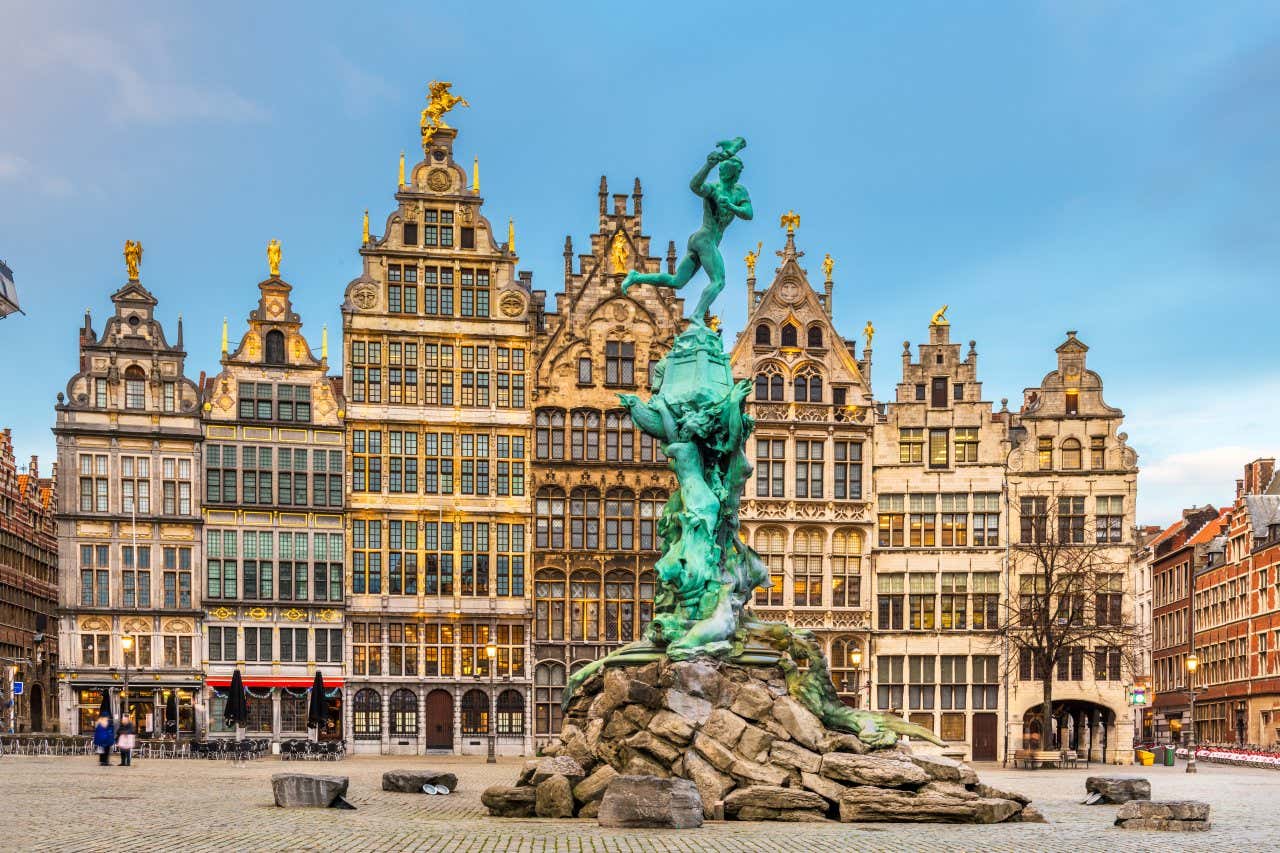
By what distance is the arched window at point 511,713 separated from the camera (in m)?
61.0

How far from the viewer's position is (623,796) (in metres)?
24.1

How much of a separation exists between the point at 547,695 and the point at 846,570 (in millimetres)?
11987

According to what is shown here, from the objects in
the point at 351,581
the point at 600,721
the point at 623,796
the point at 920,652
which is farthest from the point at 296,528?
the point at 623,796

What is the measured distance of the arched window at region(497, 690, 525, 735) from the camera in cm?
6103

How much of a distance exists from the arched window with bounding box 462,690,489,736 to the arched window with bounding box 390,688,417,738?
181cm

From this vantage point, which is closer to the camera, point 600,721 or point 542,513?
point 600,721

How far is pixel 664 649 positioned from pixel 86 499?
3423 cm

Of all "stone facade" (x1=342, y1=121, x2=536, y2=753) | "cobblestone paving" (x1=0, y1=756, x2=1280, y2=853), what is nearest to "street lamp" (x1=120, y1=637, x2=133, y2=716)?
"stone facade" (x1=342, y1=121, x2=536, y2=753)

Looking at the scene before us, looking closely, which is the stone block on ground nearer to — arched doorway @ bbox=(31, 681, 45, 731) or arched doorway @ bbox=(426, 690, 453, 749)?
arched doorway @ bbox=(426, 690, 453, 749)

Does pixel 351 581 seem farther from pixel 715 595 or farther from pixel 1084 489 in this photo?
pixel 715 595

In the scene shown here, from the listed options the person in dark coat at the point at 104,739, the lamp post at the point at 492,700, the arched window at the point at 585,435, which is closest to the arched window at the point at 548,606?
the lamp post at the point at 492,700

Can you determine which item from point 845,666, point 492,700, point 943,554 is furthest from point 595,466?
point 943,554

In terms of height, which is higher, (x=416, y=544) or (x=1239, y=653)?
(x=416, y=544)

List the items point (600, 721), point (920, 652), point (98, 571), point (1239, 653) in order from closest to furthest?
point (600, 721)
point (98, 571)
point (920, 652)
point (1239, 653)
